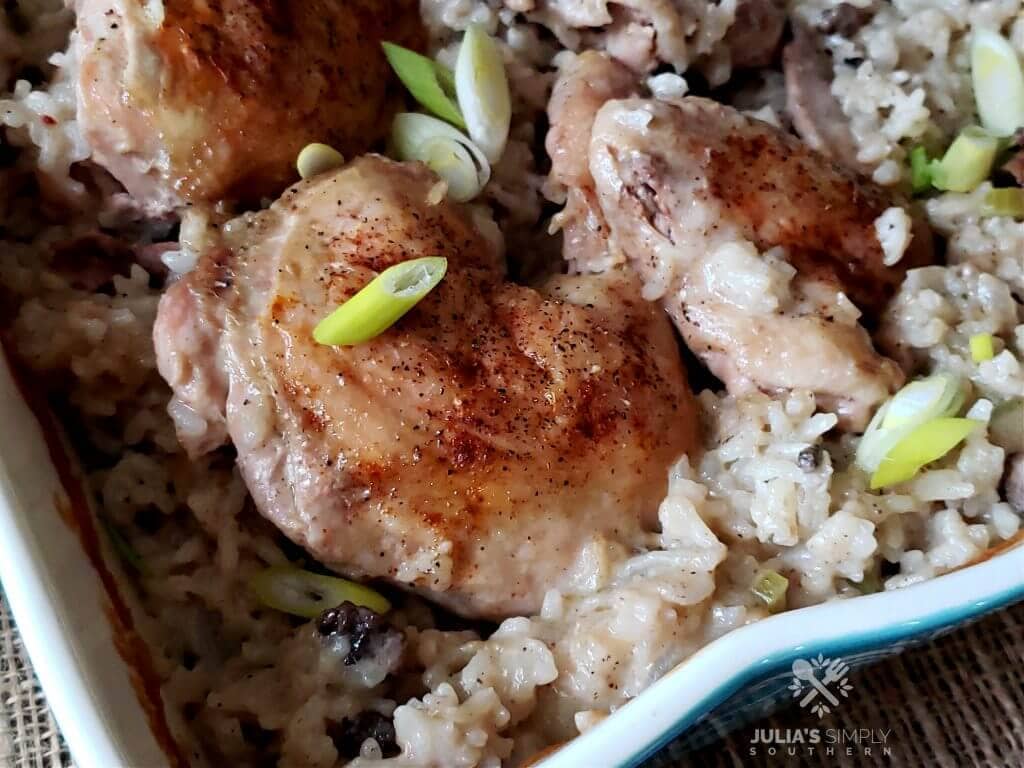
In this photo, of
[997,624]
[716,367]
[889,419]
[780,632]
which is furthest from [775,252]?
[997,624]

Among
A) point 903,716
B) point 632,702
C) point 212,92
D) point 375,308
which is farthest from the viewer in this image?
point 903,716

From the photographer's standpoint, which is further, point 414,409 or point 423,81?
point 423,81

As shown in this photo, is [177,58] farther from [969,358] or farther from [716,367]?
[969,358]

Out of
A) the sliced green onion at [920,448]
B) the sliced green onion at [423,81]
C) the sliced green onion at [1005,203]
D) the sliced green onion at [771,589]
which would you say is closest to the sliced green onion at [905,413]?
the sliced green onion at [920,448]

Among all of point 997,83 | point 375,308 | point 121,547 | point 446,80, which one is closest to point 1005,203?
point 997,83

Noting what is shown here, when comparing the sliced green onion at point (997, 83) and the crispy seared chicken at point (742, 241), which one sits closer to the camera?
the crispy seared chicken at point (742, 241)

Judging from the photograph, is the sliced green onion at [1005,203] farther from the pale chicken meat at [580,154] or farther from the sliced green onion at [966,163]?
the pale chicken meat at [580,154]

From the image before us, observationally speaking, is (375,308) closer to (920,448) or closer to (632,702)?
(632,702)

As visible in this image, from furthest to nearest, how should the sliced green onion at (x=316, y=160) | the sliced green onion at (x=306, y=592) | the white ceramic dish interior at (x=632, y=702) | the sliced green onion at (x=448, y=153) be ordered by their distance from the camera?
1. the sliced green onion at (x=448, y=153)
2. the sliced green onion at (x=316, y=160)
3. the sliced green onion at (x=306, y=592)
4. the white ceramic dish interior at (x=632, y=702)
